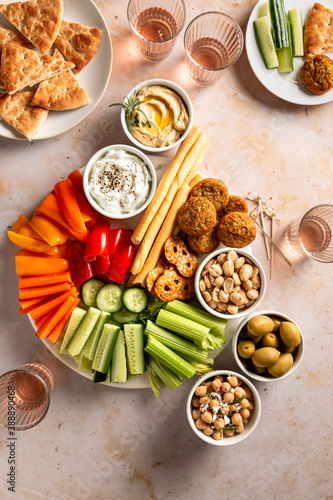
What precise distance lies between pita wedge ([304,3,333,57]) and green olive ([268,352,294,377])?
2327mm

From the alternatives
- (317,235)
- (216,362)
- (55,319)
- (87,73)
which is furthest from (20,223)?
(317,235)

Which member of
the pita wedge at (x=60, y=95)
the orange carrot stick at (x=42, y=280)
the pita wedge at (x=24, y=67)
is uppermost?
the pita wedge at (x=24, y=67)

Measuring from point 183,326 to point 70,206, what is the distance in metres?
1.15

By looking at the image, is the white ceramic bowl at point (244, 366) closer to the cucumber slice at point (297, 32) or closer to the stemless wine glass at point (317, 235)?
the stemless wine glass at point (317, 235)

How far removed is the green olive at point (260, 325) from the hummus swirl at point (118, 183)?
1.14 meters

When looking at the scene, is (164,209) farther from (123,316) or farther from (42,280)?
(42,280)

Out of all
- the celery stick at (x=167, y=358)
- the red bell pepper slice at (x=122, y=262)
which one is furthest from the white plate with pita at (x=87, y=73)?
the celery stick at (x=167, y=358)

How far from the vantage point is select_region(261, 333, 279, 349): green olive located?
2594mm

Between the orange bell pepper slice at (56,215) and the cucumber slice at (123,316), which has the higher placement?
the orange bell pepper slice at (56,215)

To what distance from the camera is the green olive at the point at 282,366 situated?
256 centimetres

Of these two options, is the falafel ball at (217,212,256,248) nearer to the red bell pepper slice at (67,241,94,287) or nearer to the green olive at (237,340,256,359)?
the green olive at (237,340,256,359)

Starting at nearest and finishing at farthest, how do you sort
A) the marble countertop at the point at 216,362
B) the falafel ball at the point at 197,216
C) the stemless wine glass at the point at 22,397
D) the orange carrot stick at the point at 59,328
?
the falafel ball at the point at 197,216
the orange carrot stick at the point at 59,328
the stemless wine glass at the point at 22,397
the marble countertop at the point at 216,362

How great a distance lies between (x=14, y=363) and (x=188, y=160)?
209 cm

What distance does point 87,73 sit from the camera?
2.75 meters
